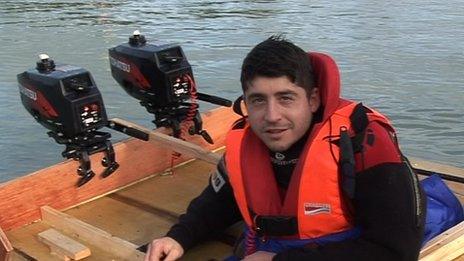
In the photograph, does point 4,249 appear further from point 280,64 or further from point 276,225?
point 280,64

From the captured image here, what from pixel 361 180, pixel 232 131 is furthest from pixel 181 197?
pixel 361 180

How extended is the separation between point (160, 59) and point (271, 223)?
202 cm

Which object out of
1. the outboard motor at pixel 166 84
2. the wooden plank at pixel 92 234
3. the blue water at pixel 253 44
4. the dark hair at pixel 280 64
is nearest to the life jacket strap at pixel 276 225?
the dark hair at pixel 280 64

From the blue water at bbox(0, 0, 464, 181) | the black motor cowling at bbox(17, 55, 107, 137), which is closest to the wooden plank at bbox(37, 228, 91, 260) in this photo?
the black motor cowling at bbox(17, 55, 107, 137)

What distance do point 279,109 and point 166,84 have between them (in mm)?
2033

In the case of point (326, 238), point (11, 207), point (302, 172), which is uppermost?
point (302, 172)

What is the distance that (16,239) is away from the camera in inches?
120

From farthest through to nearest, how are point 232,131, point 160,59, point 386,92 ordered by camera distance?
point 386,92, point 160,59, point 232,131

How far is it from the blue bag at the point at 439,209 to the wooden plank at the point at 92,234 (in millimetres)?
1107

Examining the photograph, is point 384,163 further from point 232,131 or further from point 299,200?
point 232,131

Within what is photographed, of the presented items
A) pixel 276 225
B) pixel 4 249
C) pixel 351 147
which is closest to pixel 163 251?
pixel 276 225

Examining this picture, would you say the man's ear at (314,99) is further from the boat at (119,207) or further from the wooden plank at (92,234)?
the wooden plank at (92,234)

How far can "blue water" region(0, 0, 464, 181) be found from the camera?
6359 mm

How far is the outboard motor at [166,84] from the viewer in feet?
13.0
